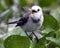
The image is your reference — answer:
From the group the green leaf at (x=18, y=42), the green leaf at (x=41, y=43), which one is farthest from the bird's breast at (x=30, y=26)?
the green leaf at (x=18, y=42)

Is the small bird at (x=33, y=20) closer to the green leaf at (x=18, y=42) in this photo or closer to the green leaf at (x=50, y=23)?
the green leaf at (x=50, y=23)

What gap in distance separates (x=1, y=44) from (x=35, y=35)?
1.23ft

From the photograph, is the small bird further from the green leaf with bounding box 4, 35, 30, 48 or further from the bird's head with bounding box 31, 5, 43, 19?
the green leaf with bounding box 4, 35, 30, 48

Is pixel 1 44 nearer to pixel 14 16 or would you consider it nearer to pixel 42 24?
pixel 42 24

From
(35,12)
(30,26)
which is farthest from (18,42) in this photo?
(30,26)

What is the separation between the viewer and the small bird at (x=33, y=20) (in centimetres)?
273

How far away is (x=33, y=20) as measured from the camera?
2.83 meters

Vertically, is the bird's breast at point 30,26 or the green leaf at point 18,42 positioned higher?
the green leaf at point 18,42

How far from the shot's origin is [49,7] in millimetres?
4348

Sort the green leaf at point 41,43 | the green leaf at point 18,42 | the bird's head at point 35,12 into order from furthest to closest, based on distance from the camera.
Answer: the bird's head at point 35,12 < the green leaf at point 41,43 < the green leaf at point 18,42

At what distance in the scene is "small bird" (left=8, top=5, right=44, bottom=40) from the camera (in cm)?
273

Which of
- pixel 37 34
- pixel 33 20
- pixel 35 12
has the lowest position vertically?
pixel 37 34

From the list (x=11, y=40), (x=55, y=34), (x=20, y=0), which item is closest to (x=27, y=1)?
(x=20, y=0)

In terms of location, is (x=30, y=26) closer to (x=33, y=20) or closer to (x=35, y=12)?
(x=33, y=20)
